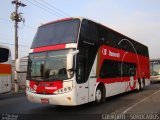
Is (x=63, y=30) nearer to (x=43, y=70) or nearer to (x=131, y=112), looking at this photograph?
(x=43, y=70)

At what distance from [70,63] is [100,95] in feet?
11.2

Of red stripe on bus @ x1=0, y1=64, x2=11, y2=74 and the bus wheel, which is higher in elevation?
red stripe on bus @ x1=0, y1=64, x2=11, y2=74

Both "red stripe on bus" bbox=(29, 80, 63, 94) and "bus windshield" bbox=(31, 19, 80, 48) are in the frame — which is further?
"bus windshield" bbox=(31, 19, 80, 48)

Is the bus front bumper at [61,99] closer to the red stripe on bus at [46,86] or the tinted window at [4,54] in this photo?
the red stripe on bus at [46,86]

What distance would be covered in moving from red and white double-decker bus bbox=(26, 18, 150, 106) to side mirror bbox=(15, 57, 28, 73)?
0.33 m

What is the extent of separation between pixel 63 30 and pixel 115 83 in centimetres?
522

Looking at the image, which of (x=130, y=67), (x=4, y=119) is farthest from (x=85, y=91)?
(x=130, y=67)

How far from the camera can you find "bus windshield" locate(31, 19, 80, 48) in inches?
488

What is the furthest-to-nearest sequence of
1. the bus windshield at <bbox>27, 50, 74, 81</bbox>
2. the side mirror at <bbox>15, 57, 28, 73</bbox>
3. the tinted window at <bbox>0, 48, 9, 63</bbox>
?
the tinted window at <bbox>0, 48, 9, 63</bbox>
the side mirror at <bbox>15, 57, 28, 73</bbox>
the bus windshield at <bbox>27, 50, 74, 81</bbox>

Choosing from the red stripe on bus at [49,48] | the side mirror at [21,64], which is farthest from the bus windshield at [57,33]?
the side mirror at [21,64]

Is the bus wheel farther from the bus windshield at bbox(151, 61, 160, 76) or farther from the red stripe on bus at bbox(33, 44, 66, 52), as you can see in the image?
the bus windshield at bbox(151, 61, 160, 76)

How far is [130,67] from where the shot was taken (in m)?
19.9

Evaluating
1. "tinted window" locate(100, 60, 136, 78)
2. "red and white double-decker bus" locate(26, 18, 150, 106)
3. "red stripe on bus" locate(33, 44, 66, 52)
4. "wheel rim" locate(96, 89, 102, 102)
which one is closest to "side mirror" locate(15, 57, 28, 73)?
"red and white double-decker bus" locate(26, 18, 150, 106)

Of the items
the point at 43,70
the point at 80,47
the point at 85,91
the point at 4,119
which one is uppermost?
the point at 80,47
